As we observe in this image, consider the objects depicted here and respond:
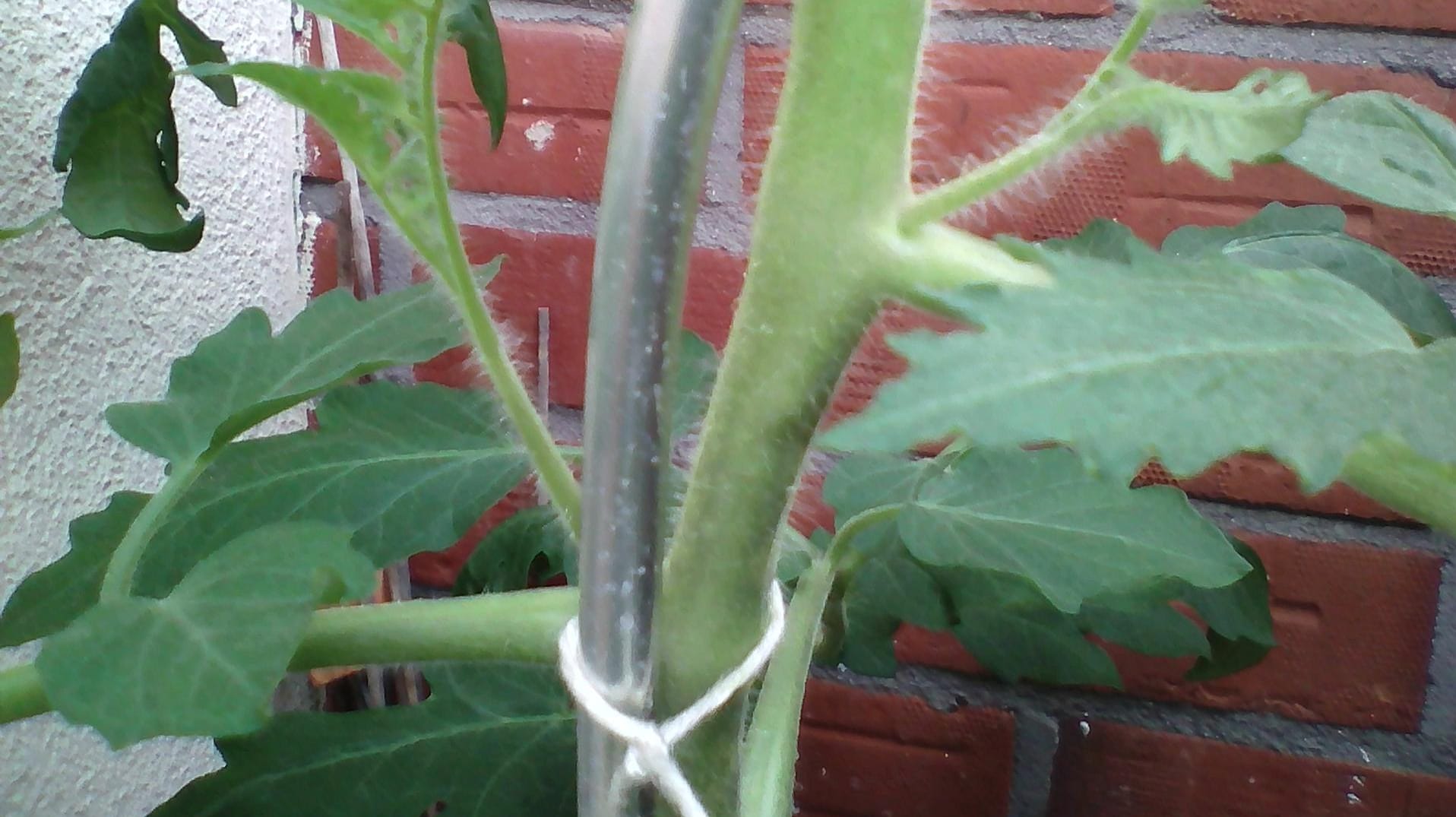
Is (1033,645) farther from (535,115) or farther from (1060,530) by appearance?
(535,115)

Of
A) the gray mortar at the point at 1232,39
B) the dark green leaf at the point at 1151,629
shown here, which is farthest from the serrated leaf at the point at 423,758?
the gray mortar at the point at 1232,39

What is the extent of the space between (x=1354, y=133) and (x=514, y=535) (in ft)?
0.77

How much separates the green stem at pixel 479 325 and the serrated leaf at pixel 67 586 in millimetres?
96

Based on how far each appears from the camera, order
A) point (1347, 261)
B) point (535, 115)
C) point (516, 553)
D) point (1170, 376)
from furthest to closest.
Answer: point (535, 115)
point (516, 553)
point (1347, 261)
point (1170, 376)

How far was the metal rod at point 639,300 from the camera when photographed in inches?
3.8

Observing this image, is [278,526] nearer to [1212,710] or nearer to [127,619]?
[127,619]

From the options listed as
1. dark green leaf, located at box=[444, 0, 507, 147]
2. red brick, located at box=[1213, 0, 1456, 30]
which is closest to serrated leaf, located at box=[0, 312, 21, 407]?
dark green leaf, located at box=[444, 0, 507, 147]

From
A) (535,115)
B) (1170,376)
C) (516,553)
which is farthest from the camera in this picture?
(535,115)

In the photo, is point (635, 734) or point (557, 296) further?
point (557, 296)

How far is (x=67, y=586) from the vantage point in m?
0.21

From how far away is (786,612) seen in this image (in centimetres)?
18

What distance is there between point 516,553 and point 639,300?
22 centimetres

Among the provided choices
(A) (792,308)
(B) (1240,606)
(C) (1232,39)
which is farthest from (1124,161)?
(A) (792,308)

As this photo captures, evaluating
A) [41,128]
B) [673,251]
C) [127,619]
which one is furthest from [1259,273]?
[41,128]
